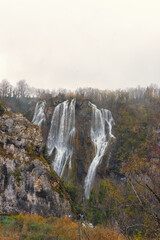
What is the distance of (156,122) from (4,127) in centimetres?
3218

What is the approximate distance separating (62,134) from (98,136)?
7521 mm

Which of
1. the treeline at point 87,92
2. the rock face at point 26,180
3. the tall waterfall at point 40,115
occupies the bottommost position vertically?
the rock face at point 26,180

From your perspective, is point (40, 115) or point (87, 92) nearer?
point (40, 115)

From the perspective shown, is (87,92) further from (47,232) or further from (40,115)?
(47,232)

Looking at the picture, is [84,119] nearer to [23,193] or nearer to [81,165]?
[81,165]

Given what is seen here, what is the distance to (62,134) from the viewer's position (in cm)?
3956

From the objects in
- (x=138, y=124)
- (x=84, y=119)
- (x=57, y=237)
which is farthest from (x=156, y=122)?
(x=57, y=237)

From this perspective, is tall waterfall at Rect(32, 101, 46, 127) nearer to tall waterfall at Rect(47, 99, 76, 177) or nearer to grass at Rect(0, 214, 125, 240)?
tall waterfall at Rect(47, 99, 76, 177)

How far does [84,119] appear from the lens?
1645 inches

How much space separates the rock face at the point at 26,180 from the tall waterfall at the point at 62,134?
13.9 metres

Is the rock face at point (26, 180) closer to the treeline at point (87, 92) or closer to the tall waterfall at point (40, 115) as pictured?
the tall waterfall at point (40, 115)

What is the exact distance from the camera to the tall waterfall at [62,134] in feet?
117

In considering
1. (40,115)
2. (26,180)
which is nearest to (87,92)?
(40,115)

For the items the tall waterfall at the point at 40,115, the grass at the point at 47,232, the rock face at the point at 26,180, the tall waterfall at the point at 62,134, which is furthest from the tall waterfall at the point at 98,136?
the grass at the point at 47,232
